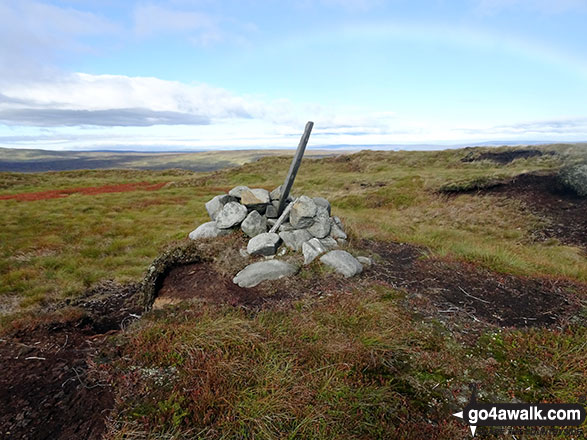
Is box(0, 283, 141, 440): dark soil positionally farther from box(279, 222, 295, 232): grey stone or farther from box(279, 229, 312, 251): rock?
box(279, 222, 295, 232): grey stone

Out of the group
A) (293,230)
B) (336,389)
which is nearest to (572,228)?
(293,230)

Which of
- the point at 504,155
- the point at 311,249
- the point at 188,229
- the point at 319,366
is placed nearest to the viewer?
the point at 319,366

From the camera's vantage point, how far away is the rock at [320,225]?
1100cm

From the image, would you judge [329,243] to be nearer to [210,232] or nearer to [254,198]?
[254,198]

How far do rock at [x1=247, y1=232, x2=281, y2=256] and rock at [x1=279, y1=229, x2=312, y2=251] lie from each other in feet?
0.91

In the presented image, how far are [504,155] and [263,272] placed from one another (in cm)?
4624

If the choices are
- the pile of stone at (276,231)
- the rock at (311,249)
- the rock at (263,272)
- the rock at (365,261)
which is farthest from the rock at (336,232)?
the rock at (263,272)

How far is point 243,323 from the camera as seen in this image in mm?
6254

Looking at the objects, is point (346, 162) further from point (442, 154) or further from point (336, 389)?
point (336, 389)

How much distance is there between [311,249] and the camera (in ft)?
32.7

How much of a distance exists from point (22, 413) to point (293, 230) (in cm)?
811

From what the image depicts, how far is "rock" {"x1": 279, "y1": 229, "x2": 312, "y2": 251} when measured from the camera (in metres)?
10.5

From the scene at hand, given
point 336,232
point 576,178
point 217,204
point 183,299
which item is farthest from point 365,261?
point 576,178

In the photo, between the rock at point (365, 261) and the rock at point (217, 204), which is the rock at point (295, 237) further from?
the rock at point (217, 204)
